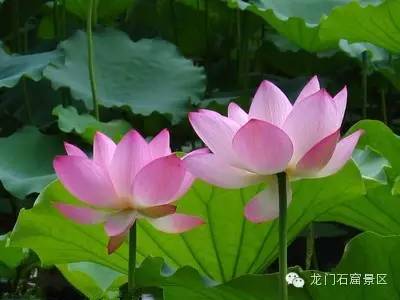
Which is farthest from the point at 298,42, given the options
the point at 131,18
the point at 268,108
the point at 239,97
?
the point at 268,108

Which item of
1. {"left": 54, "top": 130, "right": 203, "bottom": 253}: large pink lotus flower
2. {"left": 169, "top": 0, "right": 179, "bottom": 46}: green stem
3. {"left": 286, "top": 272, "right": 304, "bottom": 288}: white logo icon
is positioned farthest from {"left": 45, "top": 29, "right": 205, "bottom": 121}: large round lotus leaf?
{"left": 54, "top": 130, "right": 203, "bottom": 253}: large pink lotus flower

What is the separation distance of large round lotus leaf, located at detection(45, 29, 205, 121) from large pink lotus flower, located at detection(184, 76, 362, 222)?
892mm

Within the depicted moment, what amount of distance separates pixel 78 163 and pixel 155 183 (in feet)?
0.15

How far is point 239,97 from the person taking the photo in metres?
1.47

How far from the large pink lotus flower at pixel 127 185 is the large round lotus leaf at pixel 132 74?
0.86 metres

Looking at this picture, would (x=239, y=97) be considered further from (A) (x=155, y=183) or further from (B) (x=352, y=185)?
(A) (x=155, y=183)

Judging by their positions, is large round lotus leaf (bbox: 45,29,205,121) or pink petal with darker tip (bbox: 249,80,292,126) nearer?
pink petal with darker tip (bbox: 249,80,292,126)

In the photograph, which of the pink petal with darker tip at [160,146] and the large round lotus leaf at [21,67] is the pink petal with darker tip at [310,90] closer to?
the pink petal with darker tip at [160,146]

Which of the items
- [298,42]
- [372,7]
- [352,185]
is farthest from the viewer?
[298,42]

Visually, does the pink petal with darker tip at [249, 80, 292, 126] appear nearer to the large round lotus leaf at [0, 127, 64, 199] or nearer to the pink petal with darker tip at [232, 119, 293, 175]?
the pink petal with darker tip at [232, 119, 293, 175]

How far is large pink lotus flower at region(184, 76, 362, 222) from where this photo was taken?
0.51 metres

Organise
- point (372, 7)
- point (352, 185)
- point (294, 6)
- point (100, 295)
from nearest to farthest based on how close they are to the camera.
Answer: point (352, 185), point (100, 295), point (372, 7), point (294, 6)

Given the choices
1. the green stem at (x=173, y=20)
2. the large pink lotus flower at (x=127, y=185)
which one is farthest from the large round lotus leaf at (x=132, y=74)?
the large pink lotus flower at (x=127, y=185)

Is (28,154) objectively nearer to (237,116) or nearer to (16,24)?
(16,24)
